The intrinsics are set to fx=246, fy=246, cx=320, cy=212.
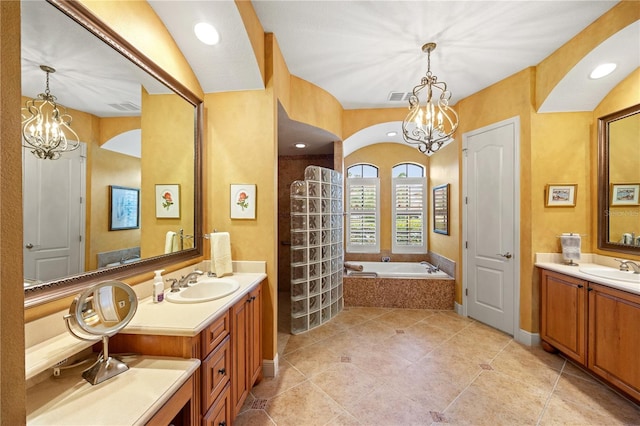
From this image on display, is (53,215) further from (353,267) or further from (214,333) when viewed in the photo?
(353,267)

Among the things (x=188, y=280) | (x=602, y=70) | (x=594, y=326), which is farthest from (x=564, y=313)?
(x=188, y=280)

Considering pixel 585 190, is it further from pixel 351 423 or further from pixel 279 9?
pixel 279 9

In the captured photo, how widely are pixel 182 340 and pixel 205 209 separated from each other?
4.23 feet

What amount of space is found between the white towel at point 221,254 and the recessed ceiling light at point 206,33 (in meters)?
1.47

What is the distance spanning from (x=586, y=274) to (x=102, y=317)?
3.44 meters

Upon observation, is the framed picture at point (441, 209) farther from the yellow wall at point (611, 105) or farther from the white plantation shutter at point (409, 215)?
the yellow wall at point (611, 105)

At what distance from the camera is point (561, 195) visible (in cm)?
264

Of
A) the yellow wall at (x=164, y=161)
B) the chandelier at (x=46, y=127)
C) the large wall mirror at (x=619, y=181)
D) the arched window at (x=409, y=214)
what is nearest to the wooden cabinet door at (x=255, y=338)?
the yellow wall at (x=164, y=161)

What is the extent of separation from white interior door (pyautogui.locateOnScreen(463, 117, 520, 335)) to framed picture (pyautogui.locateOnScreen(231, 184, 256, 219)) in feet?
9.22

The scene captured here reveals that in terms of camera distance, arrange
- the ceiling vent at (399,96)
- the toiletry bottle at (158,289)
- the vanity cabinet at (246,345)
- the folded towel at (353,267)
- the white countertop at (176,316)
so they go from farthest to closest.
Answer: the folded towel at (353,267), the ceiling vent at (399,96), the vanity cabinet at (246,345), the toiletry bottle at (158,289), the white countertop at (176,316)

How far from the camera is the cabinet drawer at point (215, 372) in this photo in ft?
4.08

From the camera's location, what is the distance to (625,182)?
230cm

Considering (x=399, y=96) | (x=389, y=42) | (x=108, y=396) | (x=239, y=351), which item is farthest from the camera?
(x=399, y=96)

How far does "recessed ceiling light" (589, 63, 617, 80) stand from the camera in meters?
2.20
